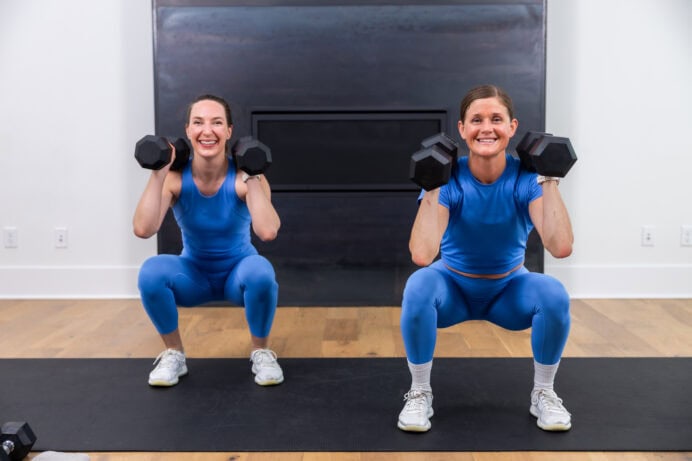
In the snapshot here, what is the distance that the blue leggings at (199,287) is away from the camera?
7.73 ft

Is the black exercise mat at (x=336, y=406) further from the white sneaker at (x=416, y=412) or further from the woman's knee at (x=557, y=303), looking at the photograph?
the woman's knee at (x=557, y=303)

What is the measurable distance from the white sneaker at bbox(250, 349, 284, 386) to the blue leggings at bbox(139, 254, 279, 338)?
0.23 ft

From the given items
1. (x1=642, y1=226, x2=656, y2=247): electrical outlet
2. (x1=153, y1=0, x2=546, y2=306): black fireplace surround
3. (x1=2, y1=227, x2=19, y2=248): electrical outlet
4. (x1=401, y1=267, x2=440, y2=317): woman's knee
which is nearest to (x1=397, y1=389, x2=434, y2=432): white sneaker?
(x1=401, y1=267, x2=440, y2=317): woman's knee

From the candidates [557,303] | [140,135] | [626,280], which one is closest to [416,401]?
[557,303]

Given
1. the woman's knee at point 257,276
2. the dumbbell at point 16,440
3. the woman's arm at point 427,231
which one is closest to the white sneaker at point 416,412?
the woman's arm at point 427,231

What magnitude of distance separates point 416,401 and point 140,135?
2341 mm

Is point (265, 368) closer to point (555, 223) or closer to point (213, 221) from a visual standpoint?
point (213, 221)

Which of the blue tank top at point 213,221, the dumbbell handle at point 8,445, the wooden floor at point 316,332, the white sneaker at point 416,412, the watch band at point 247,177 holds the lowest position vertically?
the wooden floor at point 316,332

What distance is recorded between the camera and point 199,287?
246cm

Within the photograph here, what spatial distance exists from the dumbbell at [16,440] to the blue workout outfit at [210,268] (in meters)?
0.68

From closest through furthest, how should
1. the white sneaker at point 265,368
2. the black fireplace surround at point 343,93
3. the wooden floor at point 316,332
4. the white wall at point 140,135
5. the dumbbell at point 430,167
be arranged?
the dumbbell at point 430,167 → the white sneaker at point 265,368 → the wooden floor at point 316,332 → the black fireplace surround at point 343,93 → the white wall at point 140,135

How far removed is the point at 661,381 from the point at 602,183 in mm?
1596

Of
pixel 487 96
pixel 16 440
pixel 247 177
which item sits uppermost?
pixel 487 96

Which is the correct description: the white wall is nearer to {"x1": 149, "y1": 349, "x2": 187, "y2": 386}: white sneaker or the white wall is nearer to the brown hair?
{"x1": 149, "y1": 349, "x2": 187, "y2": 386}: white sneaker
